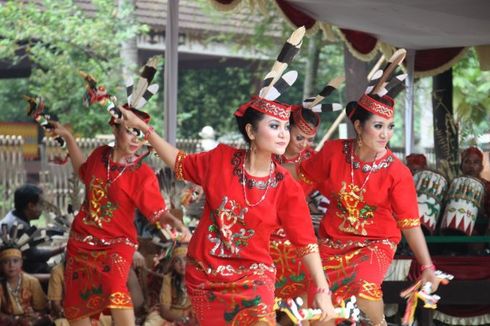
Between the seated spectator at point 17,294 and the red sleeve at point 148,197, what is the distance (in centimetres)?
Answer: 157

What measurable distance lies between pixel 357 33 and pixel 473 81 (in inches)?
314

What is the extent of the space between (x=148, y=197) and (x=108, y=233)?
13.6 inches

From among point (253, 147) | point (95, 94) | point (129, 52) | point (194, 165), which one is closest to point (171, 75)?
point (95, 94)

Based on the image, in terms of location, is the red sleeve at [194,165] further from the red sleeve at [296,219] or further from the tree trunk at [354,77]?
the tree trunk at [354,77]

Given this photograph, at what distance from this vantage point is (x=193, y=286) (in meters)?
5.50

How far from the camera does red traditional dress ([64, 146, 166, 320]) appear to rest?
6.70 metres

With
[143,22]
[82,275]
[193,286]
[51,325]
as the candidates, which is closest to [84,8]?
[143,22]

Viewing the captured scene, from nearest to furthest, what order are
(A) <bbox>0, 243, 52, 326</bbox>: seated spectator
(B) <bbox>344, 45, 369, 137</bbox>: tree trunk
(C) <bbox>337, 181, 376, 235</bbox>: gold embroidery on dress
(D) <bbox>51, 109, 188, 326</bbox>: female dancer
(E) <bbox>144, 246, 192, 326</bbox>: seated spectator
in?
(C) <bbox>337, 181, 376, 235</bbox>: gold embroidery on dress → (D) <bbox>51, 109, 188, 326</bbox>: female dancer → (A) <bbox>0, 243, 52, 326</bbox>: seated spectator → (E) <bbox>144, 246, 192, 326</bbox>: seated spectator → (B) <bbox>344, 45, 369, 137</bbox>: tree trunk

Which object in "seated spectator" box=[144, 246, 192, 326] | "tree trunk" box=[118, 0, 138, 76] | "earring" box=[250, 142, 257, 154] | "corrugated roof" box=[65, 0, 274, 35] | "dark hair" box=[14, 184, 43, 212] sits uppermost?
"corrugated roof" box=[65, 0, 274, 35]

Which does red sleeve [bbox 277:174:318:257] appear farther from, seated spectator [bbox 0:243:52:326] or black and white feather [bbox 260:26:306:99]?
seated spectator [bbox 0:243:52:326]

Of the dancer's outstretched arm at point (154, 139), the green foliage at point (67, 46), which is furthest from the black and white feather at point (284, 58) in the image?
the green foliage at point (67, 46)

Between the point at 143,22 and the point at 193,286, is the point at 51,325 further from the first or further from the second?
the point at 143,22

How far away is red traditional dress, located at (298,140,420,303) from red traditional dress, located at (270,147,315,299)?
0.41 m

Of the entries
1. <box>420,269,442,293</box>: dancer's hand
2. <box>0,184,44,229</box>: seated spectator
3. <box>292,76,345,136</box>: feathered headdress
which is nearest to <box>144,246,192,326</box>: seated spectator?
<box>0,184,44,229</box>: seated spectator
